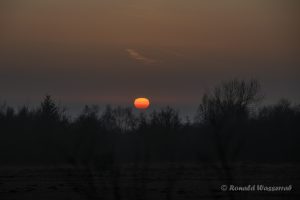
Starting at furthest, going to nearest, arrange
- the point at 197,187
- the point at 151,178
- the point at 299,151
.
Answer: the point at 299,151, the point at 151,178, the point at 197,187

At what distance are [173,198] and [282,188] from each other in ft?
16.1

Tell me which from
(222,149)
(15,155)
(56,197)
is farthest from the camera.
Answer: (15,155)

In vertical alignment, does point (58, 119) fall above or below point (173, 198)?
above

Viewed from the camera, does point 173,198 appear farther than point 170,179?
Yes

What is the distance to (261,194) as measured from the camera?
23.0 m

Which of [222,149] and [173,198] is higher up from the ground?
[222,149]

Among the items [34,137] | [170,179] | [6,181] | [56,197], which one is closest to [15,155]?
[34,137]

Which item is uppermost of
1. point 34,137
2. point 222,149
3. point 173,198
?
point 34,137

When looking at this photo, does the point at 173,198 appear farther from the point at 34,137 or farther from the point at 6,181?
the point at 34,137

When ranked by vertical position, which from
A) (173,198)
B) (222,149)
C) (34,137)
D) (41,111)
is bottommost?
(173,198)

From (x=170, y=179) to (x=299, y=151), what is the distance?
43.9 metres

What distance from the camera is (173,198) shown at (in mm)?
23094

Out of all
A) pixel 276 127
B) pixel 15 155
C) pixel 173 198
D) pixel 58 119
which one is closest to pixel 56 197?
pixel 173 198

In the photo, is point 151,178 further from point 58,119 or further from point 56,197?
point 58,119
